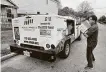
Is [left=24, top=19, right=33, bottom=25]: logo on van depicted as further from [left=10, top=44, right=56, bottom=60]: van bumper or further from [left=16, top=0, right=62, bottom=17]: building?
[left=16, top=0, right=62, bottom=17]: building

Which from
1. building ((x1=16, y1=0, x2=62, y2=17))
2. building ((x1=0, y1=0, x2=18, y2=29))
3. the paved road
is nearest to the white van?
the paved road

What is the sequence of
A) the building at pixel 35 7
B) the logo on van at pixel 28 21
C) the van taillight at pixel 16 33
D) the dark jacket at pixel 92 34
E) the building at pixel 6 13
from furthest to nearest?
the building at pixel 35 7 → the building at pixel 6 13 → the van taillight at pixel 16 33 → the logo on van at pixel 28 21 → the dark jacket at pixel 92 34

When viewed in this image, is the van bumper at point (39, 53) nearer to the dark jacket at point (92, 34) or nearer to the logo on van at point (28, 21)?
the logo on van at point (28, 21)

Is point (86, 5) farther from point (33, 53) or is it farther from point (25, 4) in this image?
point (33, 53)

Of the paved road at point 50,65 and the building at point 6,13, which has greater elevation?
the building at point 6,13

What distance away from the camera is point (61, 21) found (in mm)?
3777

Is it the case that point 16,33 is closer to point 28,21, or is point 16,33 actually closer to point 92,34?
point 28,21

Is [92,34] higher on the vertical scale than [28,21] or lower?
lower

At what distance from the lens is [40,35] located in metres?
3.80

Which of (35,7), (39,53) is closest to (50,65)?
(39,53)

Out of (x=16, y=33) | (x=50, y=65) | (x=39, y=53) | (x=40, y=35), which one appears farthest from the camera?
(x=16, y=33)

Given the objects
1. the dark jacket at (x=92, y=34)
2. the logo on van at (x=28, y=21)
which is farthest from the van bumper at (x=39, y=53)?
the dark jacket at (x=92, y=34)

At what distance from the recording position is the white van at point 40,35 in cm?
353

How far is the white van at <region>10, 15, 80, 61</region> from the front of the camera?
3531mm
